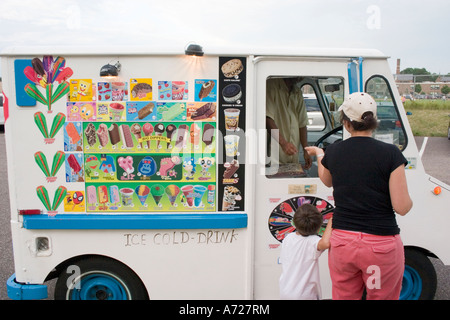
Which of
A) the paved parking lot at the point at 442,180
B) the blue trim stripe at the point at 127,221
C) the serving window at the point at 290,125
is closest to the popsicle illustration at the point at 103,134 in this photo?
the blue trim stripe at the point at 127,221

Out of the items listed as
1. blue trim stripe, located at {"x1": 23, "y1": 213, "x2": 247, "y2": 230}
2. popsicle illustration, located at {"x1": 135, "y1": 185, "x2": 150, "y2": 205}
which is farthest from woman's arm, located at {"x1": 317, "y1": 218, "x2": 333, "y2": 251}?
popsicle illustration, located at {"x1": 135, "y1": 185, "x2": 150, "y2": 205}

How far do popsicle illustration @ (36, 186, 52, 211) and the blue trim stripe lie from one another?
8cm

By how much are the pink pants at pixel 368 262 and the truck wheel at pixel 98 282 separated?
1.66 meters

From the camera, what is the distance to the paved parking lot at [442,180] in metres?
4.24

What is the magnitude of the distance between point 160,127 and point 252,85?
0.78m

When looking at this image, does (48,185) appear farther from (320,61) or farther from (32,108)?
(320,61)

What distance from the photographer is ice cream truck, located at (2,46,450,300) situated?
9.68 feet

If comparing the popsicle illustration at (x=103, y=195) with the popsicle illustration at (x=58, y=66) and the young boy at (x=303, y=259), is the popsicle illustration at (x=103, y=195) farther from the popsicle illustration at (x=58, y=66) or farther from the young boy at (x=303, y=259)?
the young boy at (x=303, y=259)

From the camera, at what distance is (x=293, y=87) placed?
3.58m

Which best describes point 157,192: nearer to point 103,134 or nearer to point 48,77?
point 103,134

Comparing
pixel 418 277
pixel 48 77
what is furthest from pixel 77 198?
pixel 418 277

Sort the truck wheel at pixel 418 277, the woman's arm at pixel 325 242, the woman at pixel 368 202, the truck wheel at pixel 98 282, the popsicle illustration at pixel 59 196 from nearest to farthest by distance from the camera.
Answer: the woman at pixel 368 202, the woman's arm at pixel 325 242, the popsicle illustration at pixel 59 196, the truck wheel at pixel 98 282, the truck wheel at pixel 418 277

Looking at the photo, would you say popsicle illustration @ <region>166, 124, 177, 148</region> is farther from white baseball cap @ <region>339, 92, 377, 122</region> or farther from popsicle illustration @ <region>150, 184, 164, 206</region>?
white baseball cap @ <region>339, 92, 377, 122</region>
